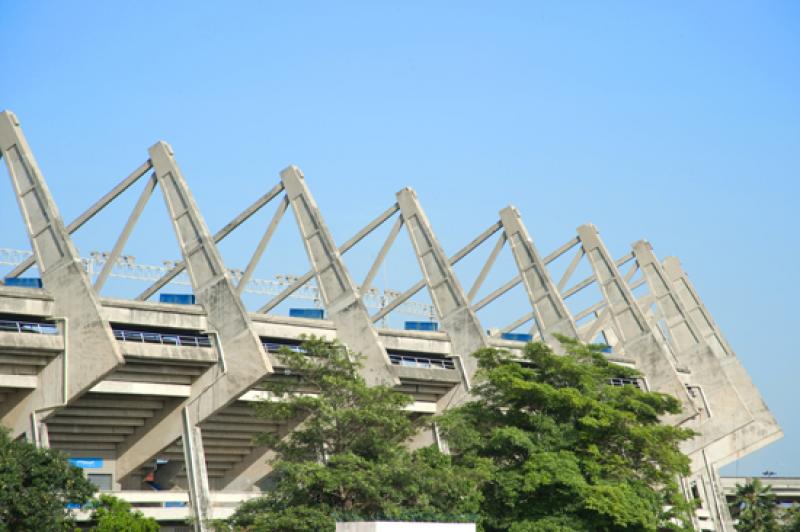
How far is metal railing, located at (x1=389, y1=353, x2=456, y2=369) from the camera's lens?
59031 mm

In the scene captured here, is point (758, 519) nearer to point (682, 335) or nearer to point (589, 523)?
point (682, 335)

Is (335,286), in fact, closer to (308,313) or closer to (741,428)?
(308,313)

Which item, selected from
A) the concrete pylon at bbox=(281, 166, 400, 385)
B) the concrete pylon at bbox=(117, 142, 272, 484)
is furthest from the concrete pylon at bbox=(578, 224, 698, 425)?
the concrete pylon at bbox=(117, 142, 272, 484)

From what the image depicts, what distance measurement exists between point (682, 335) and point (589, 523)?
44.7m

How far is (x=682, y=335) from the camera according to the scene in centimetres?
8994

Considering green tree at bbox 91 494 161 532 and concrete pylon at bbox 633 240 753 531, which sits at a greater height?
concrete pylon at bbox 633 240 753 531

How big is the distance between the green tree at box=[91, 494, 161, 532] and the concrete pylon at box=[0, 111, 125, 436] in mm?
4170

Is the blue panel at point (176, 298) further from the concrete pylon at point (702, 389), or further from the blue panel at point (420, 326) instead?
the concrete pylon at point (702, 389)

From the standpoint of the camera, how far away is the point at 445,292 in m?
64.4

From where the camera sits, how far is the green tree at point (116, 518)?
1657 inches

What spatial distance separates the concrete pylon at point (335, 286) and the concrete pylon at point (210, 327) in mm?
7136

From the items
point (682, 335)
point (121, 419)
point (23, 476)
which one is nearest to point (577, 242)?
point (682, 335)

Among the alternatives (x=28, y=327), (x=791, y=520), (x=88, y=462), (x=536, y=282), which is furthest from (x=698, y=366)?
(x=28, y=327)

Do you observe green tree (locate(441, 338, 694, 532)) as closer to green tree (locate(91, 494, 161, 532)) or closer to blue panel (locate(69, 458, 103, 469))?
green tree (locate(91, 494, 161, 532))
